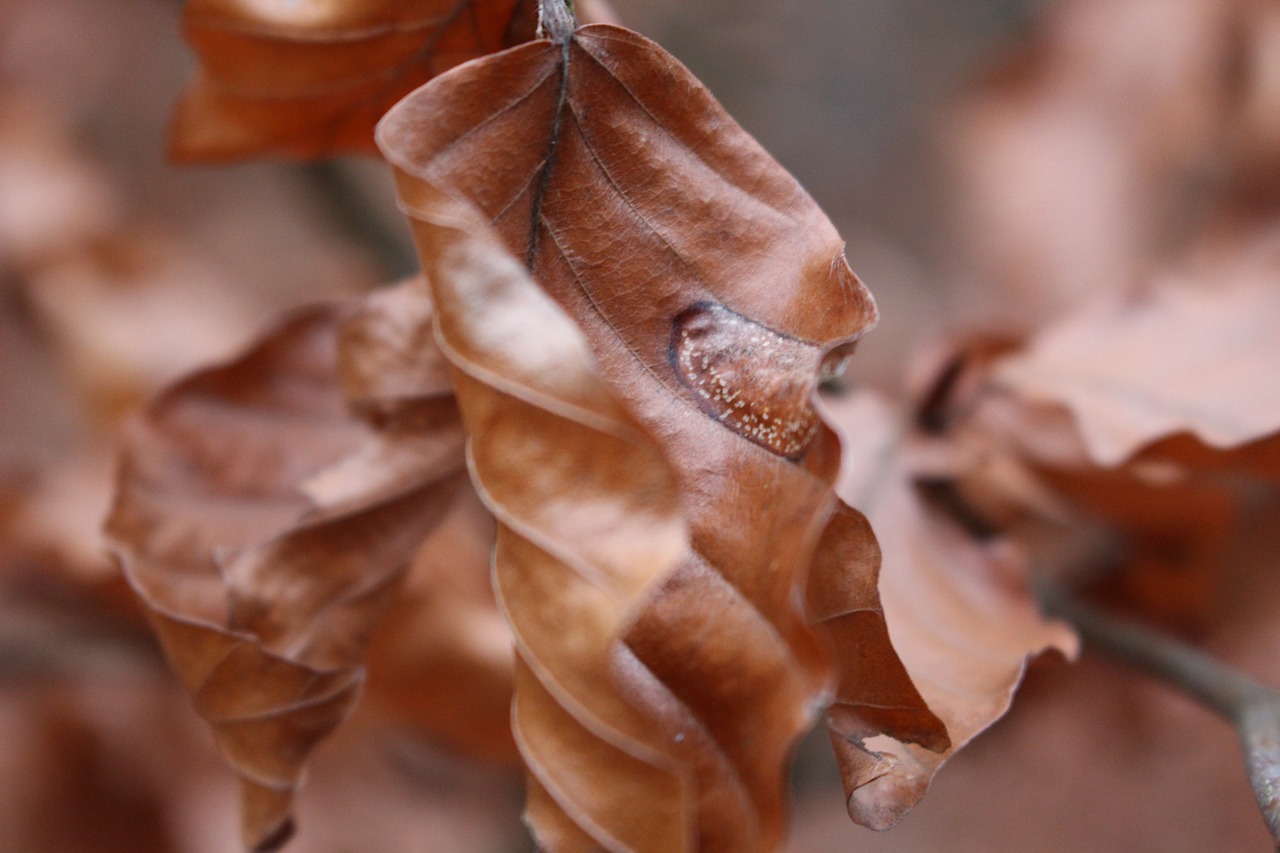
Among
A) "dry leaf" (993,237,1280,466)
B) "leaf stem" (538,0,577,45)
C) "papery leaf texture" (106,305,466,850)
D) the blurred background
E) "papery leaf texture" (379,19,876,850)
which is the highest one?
"leaf stem" (538,0,577,45)

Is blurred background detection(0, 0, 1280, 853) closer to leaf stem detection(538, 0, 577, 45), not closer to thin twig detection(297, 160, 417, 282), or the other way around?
thin twig detection(297, 160, 417, 282)

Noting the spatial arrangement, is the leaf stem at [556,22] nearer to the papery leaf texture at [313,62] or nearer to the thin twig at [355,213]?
the papery leaf texture at [313,62]

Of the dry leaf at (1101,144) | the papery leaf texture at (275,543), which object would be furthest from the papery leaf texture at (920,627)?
the dry leaf at (1101,144)

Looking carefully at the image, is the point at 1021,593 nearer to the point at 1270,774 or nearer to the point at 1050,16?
the point at 1270,774

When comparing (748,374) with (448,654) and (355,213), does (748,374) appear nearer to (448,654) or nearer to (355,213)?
(448,654)

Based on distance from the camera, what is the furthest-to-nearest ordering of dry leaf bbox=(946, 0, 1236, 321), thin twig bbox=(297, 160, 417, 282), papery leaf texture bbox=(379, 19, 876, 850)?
dry leaf bbox=(946, 0, 1236, 321)
thin twig bbox=(297, 160, 417, 282)
papery leaf texture bbox=(379, 19, 876, 850)

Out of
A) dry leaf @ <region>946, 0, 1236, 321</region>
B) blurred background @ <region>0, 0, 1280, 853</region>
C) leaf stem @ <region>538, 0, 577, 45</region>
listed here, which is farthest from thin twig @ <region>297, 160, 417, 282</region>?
dry leaf @ <region>946, 0, 1236, 321</region>

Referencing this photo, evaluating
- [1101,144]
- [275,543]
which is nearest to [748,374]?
[275,543]

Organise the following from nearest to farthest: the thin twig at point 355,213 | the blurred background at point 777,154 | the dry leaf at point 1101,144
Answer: the blurred background at point 777,154
the thin twig at point 355,213
the dry leaf at point 1101,144
